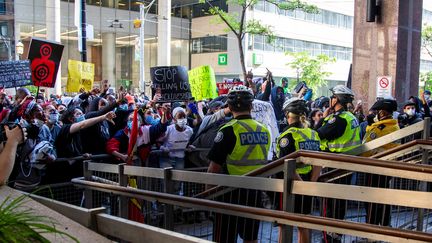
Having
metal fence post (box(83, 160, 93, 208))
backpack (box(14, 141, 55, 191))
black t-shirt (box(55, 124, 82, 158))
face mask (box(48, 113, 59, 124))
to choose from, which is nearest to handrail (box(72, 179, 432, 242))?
metal fence post (box(83, 160, 93, 208))

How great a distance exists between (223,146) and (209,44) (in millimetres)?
48668

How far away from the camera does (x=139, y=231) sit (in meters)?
2.85

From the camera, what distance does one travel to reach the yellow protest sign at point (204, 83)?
11266 millimetres

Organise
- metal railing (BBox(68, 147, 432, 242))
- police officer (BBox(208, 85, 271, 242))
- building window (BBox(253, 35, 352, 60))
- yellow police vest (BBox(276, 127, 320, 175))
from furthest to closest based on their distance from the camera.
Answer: building window (BBox(253, 35, 352, 60)), yellow police vest (BBox(276, 127, 320, 175)), police officer (BBox(208, 85, 271, 242)), metal railing (BBox(68, 147, 432, 242))

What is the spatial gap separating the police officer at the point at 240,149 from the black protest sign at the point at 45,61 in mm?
5771

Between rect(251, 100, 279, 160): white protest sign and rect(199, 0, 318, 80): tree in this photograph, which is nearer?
rect(251, 100, 279, 160): white protest sign

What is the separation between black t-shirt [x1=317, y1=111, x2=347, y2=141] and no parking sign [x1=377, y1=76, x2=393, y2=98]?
769 cm

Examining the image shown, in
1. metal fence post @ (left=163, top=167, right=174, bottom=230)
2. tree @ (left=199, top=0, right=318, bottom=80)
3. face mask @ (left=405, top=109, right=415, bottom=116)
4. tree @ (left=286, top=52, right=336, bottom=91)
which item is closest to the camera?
metal fence post @ (left=163, top=167, right=174, bottom=230)

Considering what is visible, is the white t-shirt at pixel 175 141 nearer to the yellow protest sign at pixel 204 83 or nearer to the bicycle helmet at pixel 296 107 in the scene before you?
the yellow protest sign at pixel 204 83

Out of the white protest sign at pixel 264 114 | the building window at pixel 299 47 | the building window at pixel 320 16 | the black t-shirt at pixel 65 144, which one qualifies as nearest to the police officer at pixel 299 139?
the black t-shirt at pixel 65 144

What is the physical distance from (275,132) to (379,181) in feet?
11.3

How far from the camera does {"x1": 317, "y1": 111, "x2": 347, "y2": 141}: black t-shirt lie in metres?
6.76

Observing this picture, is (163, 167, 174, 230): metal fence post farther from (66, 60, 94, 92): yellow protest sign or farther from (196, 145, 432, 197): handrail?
(66, 60, 94, 92): yellow protest sign

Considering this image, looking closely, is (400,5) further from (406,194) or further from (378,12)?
(406,194)
